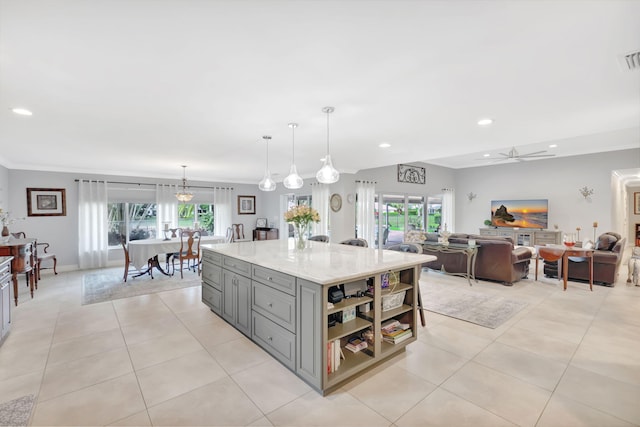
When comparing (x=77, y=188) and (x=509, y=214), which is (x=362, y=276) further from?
(x=509, y=214)

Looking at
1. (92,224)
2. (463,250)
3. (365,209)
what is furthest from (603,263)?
(92,224)

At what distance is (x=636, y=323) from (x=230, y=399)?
14.6ft

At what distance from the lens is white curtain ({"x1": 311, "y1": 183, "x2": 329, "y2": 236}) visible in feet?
23.7

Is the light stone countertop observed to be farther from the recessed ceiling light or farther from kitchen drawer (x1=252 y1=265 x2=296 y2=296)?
the recessed ceiling light

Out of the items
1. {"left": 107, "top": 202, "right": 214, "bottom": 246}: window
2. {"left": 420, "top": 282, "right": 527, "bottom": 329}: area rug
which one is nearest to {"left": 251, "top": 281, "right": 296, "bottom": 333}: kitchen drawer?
{"left": 420, "top": 282, "right": 527, "bottom": 329}: area rug

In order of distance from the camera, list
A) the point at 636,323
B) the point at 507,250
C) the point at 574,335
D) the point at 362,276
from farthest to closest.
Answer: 1. the point at 507,250
2. the point at 636,323
3. the point at 574,335
4. the point at 362,276

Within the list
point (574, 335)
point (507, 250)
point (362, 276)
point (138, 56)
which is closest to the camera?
point (138, 56)

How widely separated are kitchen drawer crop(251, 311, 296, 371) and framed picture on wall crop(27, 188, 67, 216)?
643 centimetres

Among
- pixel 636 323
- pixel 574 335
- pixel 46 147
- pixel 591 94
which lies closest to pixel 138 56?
pixel 591 94

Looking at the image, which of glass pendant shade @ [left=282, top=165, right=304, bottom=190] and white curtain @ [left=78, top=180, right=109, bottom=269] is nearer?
glass pendant shade @ [left=282, top=165, right=304, bottom=190]

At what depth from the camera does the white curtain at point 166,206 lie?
7539mm

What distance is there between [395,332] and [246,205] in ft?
24.5

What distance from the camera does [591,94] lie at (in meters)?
2.49

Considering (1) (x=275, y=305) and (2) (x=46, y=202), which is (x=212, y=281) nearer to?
(1) (x=275, y=305)
